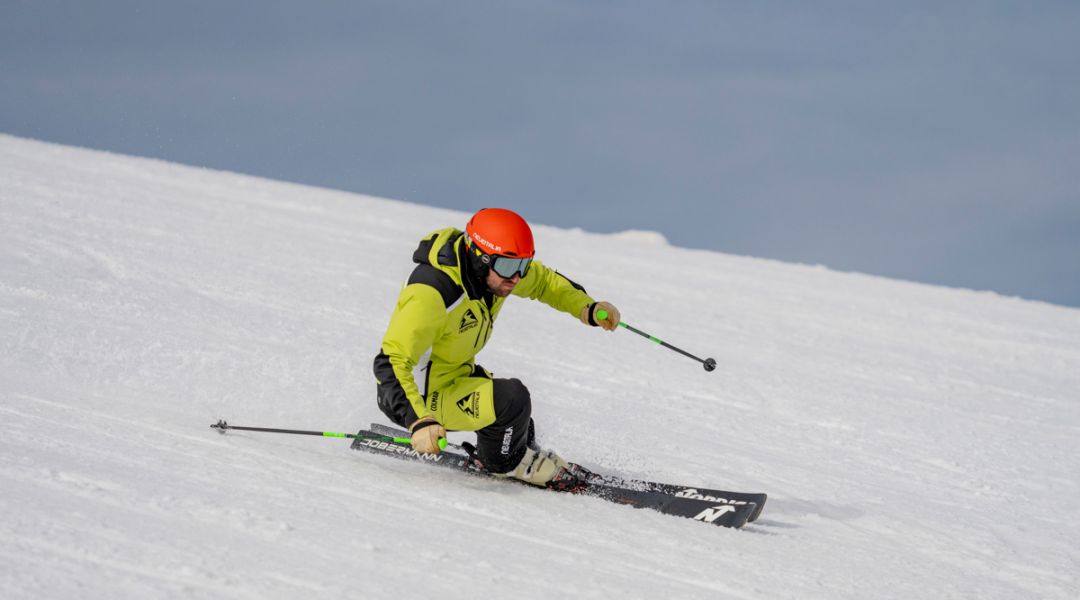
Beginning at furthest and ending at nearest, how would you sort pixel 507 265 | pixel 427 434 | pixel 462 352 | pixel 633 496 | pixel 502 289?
1. pixel 633 496
2. pixel 462 352
3. pixel 502 289
4. pixel 507 265
5. pixel 427 434

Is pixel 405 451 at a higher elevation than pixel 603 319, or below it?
below

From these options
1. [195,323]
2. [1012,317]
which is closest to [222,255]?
[195,323]

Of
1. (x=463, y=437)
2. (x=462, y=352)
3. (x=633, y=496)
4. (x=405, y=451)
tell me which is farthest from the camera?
(x=463, y=437)

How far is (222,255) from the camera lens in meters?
12.7


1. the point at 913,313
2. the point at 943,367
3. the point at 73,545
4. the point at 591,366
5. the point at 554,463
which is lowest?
the point at 73,545

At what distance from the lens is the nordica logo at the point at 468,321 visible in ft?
17.0

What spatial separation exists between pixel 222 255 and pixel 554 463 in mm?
8317

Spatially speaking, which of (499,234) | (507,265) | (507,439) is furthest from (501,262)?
(507,439)

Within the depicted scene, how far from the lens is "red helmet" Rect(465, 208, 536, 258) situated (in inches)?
197

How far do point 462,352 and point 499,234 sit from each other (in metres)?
0.72

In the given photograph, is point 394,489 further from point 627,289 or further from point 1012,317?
point 1012,317

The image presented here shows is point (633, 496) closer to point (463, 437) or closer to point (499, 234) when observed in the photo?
point (499, 234)

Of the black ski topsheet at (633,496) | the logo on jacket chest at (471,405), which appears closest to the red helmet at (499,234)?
the logo on jacket chest at (471,405)

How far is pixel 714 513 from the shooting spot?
17.1ft
